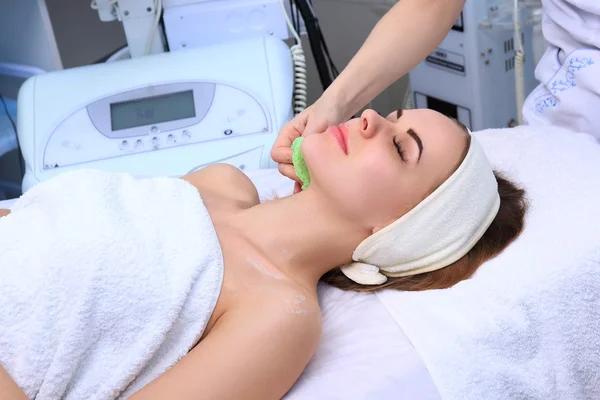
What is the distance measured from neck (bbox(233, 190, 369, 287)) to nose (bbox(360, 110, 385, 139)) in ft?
0.42

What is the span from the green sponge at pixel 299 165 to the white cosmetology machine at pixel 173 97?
338mm

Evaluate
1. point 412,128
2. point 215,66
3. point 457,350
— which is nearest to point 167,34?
point 215,66

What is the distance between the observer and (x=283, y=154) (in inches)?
50.8

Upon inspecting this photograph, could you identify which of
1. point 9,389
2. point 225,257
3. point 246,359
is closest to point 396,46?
point 225,257

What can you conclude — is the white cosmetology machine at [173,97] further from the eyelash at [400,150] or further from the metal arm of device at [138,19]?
the eyelash at [400,150]

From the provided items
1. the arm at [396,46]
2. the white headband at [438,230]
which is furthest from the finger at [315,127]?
the white headband at [438,230]

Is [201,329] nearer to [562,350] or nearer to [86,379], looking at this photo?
[86,379]

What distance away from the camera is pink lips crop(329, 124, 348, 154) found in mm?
1181

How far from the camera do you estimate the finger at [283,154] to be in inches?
50.5

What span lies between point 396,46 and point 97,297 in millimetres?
772

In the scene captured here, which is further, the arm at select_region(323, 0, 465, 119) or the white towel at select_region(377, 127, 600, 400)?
the arm at select_region(323, 0, 465, 119)

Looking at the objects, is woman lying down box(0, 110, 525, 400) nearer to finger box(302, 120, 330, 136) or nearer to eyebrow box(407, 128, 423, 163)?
eyebrow box(407, 128, 423, 163)

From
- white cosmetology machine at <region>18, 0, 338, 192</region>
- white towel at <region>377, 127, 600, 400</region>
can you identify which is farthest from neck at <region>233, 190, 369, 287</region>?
white cosmetology machine at <region>18, 0, 338, 192</region>

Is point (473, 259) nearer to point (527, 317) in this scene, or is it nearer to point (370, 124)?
point (527, 317)
